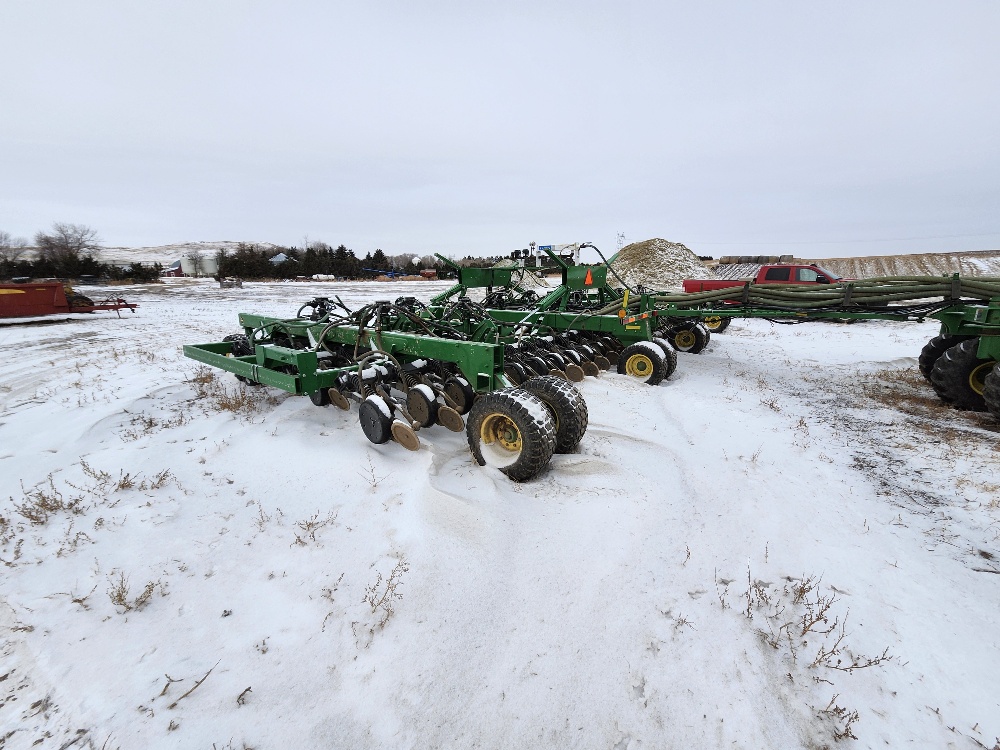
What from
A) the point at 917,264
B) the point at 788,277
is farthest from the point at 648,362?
the point at 917,264

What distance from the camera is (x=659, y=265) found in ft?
80.2

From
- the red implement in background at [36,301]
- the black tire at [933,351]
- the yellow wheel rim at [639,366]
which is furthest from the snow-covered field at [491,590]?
the red implement in background at [36,301]

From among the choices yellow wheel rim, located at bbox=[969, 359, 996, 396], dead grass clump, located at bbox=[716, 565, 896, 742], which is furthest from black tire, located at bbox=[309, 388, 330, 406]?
yellow wheel rim, located at bbox=[969, 359, 996, 396]

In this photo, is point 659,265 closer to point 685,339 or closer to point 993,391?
point 685,339

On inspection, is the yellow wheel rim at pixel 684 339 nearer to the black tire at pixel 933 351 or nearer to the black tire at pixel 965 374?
the black tire at pixel 933 351

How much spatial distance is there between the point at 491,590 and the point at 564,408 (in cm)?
180

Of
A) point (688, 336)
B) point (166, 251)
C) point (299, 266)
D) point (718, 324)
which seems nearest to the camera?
point (688, 336)

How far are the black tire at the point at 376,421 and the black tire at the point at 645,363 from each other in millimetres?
4226

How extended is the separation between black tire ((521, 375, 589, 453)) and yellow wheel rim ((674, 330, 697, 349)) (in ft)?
22.1

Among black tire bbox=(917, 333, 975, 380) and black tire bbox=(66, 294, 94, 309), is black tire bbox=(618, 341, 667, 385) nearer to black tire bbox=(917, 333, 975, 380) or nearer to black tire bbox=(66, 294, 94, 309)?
black tire bbox=(917, 333, 975, 380)

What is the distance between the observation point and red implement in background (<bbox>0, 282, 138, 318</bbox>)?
13.0 m

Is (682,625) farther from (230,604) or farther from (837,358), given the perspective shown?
(837,358)

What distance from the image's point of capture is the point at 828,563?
2.77 metres

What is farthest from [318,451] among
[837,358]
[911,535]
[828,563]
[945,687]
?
[837,358]
